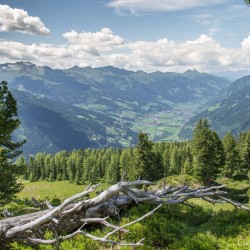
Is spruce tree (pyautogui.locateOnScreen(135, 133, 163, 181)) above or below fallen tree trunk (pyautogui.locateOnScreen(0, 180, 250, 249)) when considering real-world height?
below

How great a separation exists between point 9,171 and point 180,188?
21490 millimetres

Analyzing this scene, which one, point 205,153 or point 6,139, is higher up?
point 6,139

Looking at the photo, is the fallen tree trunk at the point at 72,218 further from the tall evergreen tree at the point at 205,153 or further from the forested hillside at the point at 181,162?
the tall evergreen tree at the point at 205,153

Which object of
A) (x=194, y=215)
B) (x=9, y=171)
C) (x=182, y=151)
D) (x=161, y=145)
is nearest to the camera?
(x=194, y=215)

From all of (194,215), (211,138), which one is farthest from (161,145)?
(194,215)

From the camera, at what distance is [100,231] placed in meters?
10.4

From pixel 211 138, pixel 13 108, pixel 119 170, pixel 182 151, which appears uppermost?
pixel 13 108

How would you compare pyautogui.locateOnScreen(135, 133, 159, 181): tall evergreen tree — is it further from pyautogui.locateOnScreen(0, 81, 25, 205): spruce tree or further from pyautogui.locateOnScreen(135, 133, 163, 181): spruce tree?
pyautogui.locateOnScreen(0, 81, 25, 205): spruce tree

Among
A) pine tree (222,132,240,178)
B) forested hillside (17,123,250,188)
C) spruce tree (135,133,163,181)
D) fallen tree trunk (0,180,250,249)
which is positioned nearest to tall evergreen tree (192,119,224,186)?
forested hillside (17,123,250,188)

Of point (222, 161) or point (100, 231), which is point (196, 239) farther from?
point (222, 161)

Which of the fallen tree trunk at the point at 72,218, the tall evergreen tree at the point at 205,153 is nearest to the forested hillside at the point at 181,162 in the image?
the tall evergreen tree at the point at 205,153

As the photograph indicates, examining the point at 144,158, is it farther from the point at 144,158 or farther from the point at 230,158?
the point at 230,158

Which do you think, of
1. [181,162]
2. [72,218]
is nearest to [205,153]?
[181,162]

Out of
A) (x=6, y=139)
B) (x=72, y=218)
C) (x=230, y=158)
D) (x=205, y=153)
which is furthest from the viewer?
(x=230, y=158)
